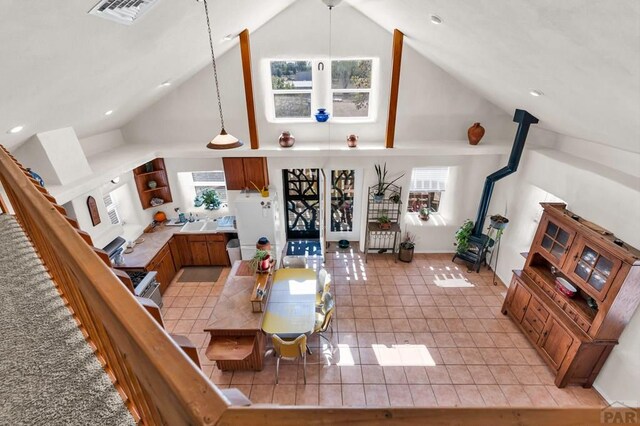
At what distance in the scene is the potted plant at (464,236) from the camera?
6.17m

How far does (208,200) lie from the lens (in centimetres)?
661

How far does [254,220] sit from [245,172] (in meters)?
1.03

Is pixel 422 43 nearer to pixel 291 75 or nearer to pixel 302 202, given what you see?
pixel 291 75

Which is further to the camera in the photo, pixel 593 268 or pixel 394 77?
pixel 394 77

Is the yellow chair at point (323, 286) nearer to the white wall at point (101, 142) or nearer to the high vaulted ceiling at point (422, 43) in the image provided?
the high vaulted ceiling at point (422, 43)

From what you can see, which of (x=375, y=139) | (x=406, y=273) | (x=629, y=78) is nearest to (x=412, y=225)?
(x=406, y=273)

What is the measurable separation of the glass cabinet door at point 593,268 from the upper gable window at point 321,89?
4087mm

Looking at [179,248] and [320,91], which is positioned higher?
[320,91]

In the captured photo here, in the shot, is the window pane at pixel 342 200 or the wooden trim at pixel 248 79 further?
the window pane at pixel 342 200

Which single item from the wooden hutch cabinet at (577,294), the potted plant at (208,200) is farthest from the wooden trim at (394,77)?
the potted plant at (208,200)

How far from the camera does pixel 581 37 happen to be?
2068mm

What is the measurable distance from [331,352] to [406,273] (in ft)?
8.39

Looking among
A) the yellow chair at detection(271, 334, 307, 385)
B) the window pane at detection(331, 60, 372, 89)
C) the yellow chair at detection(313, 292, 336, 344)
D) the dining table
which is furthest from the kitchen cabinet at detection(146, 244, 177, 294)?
the window pane at detection(331, 60, 372, 89)

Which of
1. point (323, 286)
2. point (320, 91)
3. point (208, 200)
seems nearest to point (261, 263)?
point (323, 286)
